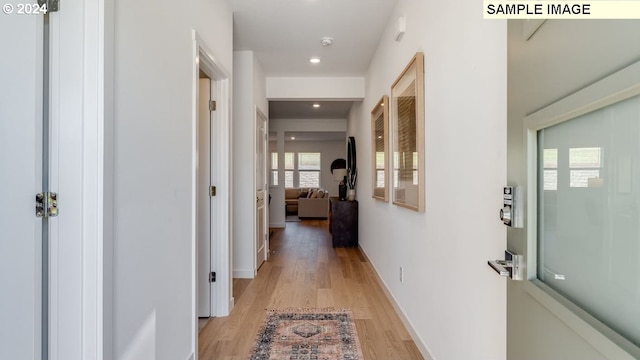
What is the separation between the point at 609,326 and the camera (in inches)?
20.4

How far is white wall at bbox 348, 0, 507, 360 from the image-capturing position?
114 cm

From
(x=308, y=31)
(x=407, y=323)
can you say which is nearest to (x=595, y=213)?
(x=407, y=323)

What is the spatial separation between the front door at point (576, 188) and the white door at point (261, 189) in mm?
3301

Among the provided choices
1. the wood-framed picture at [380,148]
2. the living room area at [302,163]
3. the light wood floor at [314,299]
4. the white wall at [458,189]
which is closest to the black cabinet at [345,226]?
the light wood floor at [314,299]

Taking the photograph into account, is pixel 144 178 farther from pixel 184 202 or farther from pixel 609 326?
pixel 609 326

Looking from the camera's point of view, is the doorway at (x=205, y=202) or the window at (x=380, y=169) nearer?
the doorway at (x=205, y=202)

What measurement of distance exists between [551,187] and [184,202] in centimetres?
162

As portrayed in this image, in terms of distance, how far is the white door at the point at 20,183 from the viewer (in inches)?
35.1

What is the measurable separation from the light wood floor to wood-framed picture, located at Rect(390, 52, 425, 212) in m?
0.93

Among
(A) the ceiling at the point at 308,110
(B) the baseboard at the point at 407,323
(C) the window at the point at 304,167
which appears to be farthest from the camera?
(C) the window at the point at 304,167

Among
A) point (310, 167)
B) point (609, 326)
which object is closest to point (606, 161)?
point (609, 326)

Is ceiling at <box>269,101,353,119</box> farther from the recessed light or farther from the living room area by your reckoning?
the recessed light

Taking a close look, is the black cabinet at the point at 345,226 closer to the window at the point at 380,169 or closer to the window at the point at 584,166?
the window at the point at 380,169

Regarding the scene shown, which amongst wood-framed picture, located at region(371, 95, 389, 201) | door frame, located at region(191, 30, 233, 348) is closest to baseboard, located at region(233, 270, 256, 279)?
door frame, located at region(191, 30, 233, 348)
